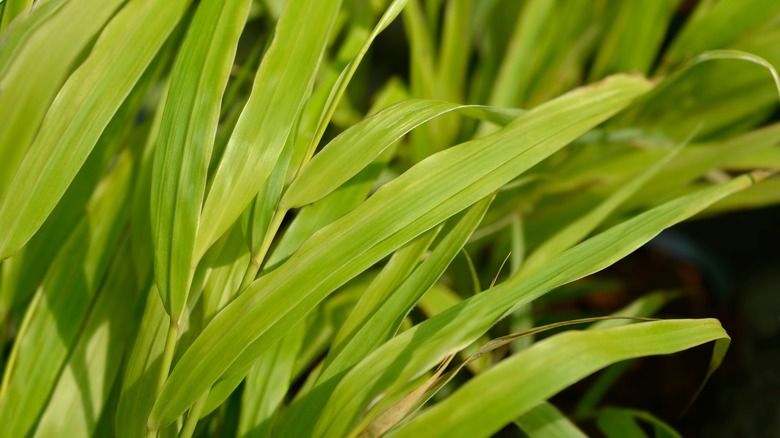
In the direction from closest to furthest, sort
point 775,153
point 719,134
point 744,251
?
point 775,153 → point 719,134 → point 744,251

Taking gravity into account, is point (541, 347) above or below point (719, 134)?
below

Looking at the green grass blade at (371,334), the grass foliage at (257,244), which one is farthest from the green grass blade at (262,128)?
the green grass blade at (371,334)

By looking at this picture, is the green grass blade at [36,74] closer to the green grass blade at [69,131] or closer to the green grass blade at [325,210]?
the green grass blade at [69,131]

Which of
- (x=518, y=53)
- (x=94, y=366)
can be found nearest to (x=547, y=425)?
(x=94, y=366)

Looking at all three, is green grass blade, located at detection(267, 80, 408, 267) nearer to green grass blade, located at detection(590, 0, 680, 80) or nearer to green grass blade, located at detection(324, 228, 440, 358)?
green grass blade, located at detection(324, 228, 440, 358)

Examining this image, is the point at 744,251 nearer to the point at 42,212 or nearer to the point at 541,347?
the point at 541,347

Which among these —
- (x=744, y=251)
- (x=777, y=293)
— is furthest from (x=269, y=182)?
(x=744, y=251)

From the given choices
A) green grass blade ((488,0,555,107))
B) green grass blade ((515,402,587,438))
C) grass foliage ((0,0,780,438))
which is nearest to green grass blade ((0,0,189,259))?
grass foliage ((0,0,780,438))
